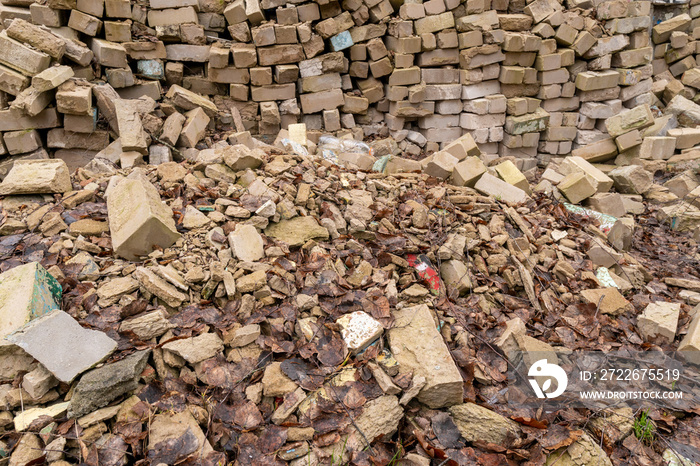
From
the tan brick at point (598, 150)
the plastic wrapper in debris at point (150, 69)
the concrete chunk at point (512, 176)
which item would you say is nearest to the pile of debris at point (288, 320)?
the concrete chunk at point (512, 176)

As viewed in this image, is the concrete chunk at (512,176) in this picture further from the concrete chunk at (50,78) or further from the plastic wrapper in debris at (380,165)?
the concrete chunk at (50,78)

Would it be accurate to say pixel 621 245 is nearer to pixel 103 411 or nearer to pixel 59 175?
pixel 103 411

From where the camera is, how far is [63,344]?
2.61 m

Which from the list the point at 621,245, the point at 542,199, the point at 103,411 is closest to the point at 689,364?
the point at 621,245

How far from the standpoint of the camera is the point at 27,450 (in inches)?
90.9

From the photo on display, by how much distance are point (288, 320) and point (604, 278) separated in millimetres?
3393

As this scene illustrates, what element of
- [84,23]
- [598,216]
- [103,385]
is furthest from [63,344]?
[598,216]

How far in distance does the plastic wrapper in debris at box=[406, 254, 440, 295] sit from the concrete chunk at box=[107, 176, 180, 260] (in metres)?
2.04

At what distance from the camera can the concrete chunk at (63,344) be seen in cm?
255

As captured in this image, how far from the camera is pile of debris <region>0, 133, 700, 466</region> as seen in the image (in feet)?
8.27

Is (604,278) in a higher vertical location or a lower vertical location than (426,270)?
lower

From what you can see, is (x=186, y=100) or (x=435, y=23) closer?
(x=186, y=100)

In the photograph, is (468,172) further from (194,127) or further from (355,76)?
(194,127)

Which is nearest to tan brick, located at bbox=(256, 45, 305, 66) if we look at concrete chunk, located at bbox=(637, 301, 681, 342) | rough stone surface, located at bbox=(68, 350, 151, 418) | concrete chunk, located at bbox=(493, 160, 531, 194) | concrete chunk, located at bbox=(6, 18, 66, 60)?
concrete chunk, located at bbox=(6, 18, 66, 60)
